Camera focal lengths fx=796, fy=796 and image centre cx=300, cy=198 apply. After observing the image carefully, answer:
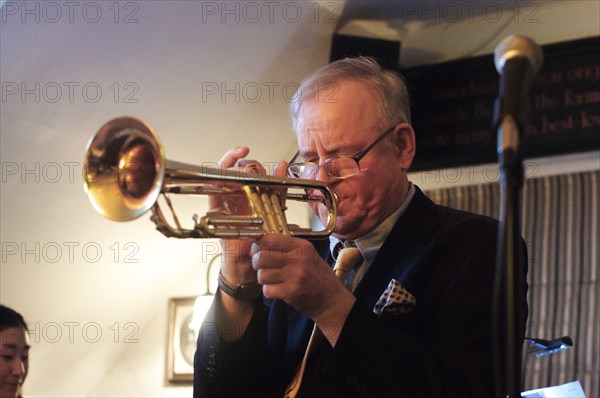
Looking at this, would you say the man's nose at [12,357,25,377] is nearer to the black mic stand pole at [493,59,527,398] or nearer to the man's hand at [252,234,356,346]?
the man's hand at [252,234,356,346]

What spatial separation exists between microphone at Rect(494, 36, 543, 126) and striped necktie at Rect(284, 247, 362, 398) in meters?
0.62

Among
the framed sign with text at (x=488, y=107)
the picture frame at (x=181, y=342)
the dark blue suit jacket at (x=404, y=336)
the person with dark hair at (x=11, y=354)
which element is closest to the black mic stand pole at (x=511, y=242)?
the dark blue suit jacket at (x=404, y=336)

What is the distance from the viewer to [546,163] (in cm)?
381

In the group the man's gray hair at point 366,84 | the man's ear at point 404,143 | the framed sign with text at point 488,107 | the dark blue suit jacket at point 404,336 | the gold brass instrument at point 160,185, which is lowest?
the dark blue suit jacket at point 404,336

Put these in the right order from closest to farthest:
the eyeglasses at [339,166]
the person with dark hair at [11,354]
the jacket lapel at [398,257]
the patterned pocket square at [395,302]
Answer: the patterned pocket square at [395,302], the jacket lapel at [398,257], the eyeglasses at [339,166], the person with dark hair at [11,354]

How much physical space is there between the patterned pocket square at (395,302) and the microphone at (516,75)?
1.64 feet

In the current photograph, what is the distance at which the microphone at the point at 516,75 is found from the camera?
1.23 metres

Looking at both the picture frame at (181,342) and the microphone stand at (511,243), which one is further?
the picture frame at (181,342)

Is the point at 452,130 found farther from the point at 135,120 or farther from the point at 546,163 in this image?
the point at 135,120

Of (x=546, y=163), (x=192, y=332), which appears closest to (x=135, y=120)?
(x=546, y=163)

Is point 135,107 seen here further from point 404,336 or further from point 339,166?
point 404,336

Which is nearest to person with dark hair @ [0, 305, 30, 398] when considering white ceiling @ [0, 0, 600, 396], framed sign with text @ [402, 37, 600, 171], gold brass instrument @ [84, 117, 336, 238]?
white ceiling @ [0, 0, 600, 396]

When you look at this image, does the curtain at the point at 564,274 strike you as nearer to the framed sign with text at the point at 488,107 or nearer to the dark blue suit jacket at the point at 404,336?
the framed sign with text at the point at 488,107

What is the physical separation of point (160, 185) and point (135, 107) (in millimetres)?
1744
